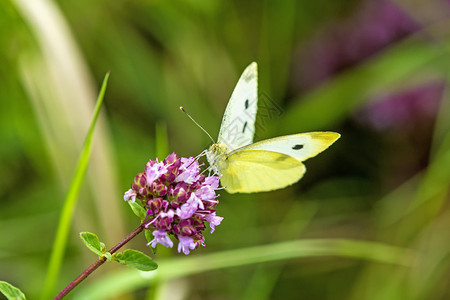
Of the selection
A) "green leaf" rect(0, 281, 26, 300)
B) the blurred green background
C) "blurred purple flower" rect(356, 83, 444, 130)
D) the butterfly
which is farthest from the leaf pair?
"blurred purple flower" rect(356, 83, 444, 130)

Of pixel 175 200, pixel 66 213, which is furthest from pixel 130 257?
pixel 66 213

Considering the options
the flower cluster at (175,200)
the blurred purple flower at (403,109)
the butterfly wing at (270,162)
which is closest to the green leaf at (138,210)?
the flower cluster at (175,200)

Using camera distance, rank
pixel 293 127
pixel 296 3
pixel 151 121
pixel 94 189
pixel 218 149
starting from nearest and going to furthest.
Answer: pixel 218 149 → pixel 94 189 → pixel 293 127 → pixel 151 121 → pixel 296 3

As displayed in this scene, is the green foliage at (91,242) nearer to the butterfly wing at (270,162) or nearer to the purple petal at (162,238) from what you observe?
the purple petal at (162,238)

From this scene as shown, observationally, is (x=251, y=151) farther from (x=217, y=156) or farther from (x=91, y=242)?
(x=91, y=242)

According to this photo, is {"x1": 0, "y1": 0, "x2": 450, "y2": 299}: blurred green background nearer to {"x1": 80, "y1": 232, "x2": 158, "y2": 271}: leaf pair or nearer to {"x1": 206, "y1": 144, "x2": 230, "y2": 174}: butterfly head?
{"x1": 206, "y1": 144, "x2": 230, "y2": 174}: butterfly head

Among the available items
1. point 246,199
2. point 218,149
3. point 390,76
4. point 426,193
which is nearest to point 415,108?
point 390,76

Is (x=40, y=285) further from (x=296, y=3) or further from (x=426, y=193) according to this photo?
(x=296, y=3)
